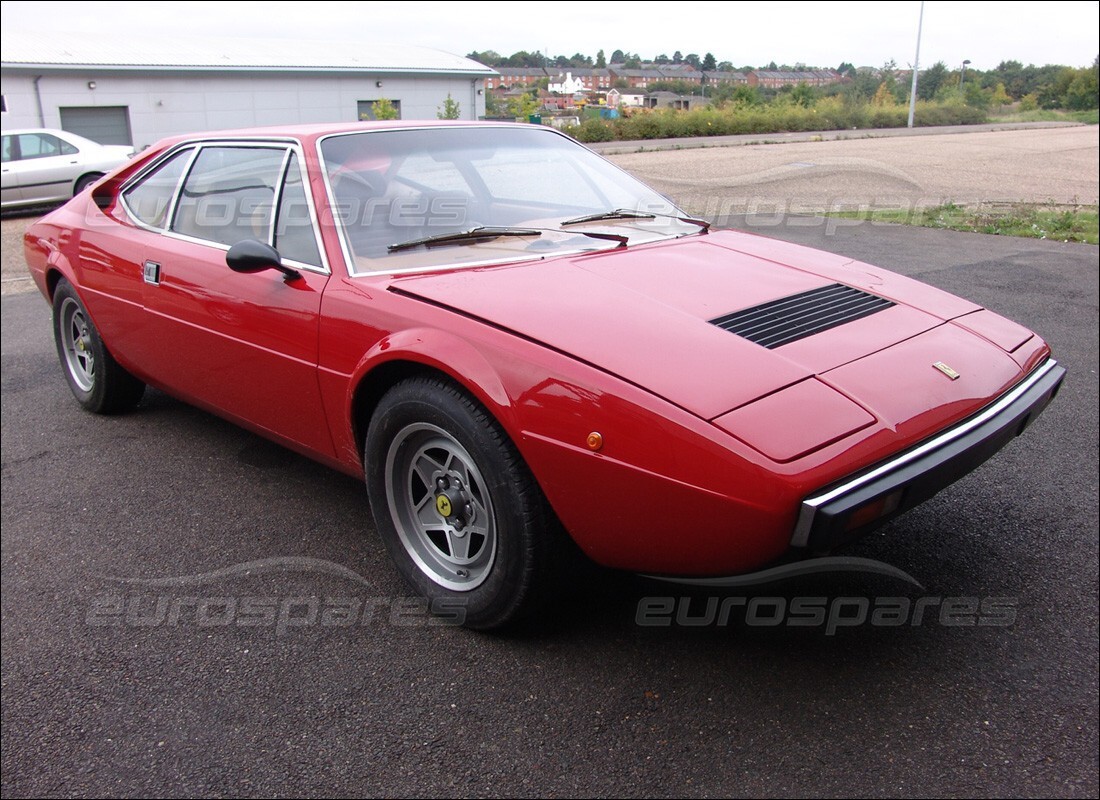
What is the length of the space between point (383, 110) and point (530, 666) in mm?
3429

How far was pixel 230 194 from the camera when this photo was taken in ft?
11.7

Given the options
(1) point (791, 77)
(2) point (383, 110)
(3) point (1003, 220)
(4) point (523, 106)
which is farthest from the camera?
(3) point (1003, 220)

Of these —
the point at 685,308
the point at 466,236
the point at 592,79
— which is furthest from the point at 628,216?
the point at 592,79

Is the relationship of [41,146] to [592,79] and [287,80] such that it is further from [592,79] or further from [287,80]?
[592,79]

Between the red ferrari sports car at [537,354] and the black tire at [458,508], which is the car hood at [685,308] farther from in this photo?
the black tire at [458,508]

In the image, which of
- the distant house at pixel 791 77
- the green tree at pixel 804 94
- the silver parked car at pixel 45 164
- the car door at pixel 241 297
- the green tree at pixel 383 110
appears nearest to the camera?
the car door at pixel 241 297

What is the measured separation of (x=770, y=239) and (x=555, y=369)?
1.64 metres

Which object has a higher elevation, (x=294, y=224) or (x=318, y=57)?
(x=318, y=57)

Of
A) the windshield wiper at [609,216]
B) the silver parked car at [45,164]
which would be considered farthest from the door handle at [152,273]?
the silver parked car at [45,164]

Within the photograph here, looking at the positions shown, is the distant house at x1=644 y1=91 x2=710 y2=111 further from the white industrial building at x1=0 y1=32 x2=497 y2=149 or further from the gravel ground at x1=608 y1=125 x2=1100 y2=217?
the white industrial building at x1=0 y1=32 x2=497 y2=149

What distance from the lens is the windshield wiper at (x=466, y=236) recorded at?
2980 mm

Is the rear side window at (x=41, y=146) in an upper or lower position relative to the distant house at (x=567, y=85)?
lower

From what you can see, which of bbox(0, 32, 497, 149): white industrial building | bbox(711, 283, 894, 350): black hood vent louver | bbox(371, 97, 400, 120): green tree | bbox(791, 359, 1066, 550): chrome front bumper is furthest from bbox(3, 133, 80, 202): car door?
bbox(791, 359, 1066, 550): chrome front bumper

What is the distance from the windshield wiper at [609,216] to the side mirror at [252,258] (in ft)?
3.34
